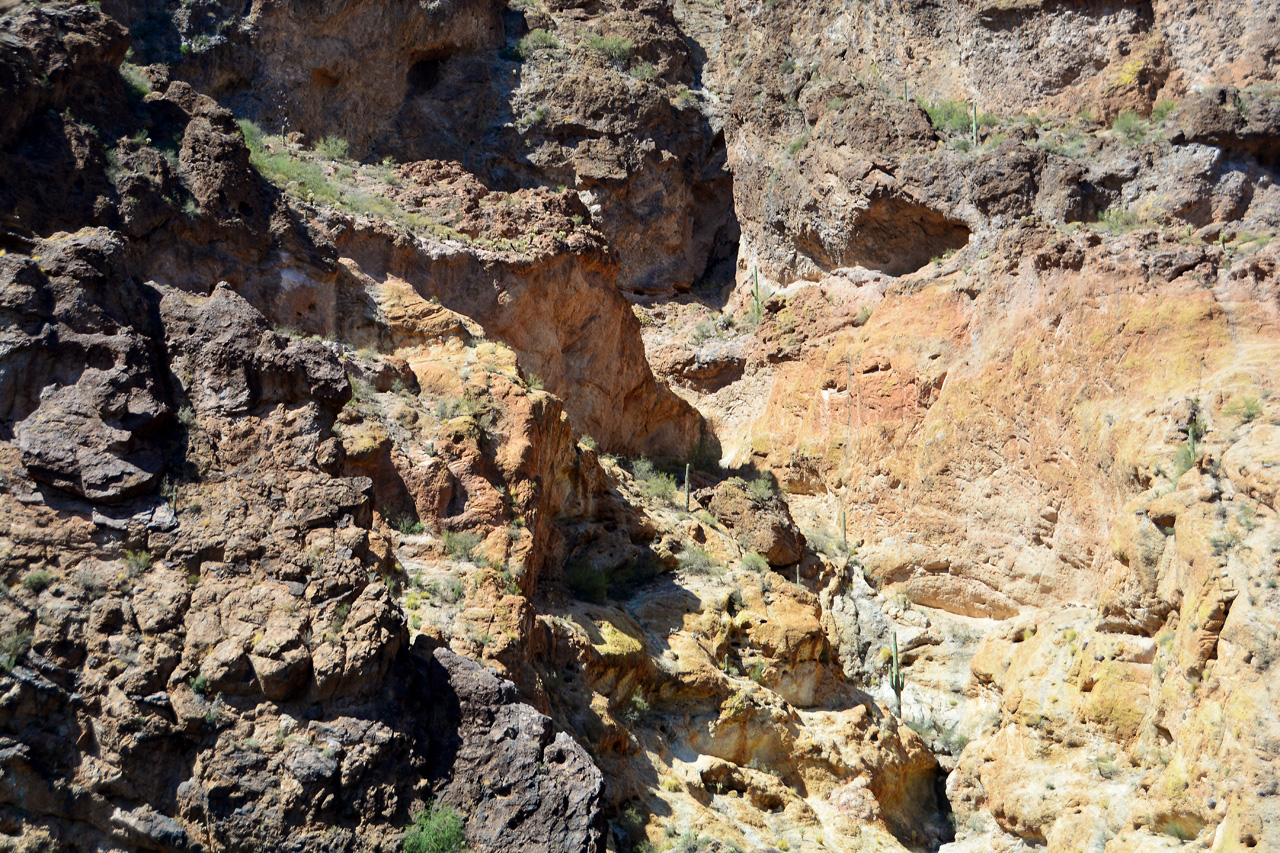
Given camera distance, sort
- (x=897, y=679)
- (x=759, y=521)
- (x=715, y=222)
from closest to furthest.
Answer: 1. (x=897, y=679)
2. (x=759, y=521)
3. (x=715, y=222)

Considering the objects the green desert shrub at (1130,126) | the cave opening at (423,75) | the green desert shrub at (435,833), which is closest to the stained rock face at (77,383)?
the green desert shrub at (435,833)

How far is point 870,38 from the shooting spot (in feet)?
90.1

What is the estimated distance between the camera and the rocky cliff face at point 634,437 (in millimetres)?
10055

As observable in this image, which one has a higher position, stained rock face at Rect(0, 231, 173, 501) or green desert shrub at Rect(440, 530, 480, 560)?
stained rock face at Rect(0, 231, 173, 501)

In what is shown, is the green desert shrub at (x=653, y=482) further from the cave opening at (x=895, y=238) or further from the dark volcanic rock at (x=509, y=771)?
the dark volcanic rock at (x=509, y=771)

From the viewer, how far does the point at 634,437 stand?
22109 millimetres

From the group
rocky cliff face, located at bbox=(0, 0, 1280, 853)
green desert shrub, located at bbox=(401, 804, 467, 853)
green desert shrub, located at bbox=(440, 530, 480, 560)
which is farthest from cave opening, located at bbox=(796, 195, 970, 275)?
green desert shrub, located at bbox=(401, 804, 467, 853)

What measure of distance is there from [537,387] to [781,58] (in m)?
15.2

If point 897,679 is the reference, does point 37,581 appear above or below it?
above

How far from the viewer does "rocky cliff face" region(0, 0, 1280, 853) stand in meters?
10.1

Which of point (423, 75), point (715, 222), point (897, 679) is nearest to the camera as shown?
point (897, 679)

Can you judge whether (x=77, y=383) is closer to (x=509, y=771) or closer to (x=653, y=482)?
(x=509, y=771)

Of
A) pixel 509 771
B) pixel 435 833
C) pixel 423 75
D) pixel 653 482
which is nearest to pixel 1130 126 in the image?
pixel 653 482

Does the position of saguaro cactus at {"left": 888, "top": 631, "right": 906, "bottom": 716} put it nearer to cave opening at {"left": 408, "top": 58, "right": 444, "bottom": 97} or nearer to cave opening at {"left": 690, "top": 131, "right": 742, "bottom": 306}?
Result: cave opening at {"left": 690, "top": 131, "right": 742, "bottom": 306}
